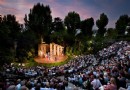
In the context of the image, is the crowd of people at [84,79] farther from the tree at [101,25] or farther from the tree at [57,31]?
the tree at [101,25]

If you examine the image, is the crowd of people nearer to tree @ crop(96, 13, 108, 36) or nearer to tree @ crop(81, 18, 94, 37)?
tree @ crop(81, 18, 94, 37)

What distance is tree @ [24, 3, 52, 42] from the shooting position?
118 m

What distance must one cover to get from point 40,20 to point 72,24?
467 inches

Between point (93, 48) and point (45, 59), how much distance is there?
70.5 ft

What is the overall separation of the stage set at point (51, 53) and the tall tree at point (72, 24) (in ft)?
16.2

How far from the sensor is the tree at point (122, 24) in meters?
123

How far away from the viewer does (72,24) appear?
12381 centimetres

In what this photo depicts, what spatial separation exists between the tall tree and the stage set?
194 inches

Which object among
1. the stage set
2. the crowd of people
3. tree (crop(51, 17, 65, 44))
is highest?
tree (crop(51, 17, 65, 44))

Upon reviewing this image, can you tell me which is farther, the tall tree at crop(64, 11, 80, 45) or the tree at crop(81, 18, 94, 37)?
the tree at crop(81, 18, 94, 37)

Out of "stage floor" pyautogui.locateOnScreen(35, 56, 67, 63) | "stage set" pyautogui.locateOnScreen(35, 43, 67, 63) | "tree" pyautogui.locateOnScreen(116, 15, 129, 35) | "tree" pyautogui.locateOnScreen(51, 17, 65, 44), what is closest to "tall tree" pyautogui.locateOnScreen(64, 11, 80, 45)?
"tree" pyautogui.locateOnScreen(51, 17, 65, 44)

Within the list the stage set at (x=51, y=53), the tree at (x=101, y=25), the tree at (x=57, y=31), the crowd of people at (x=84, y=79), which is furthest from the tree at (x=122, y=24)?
the crowd of people at (x=84, y=79)

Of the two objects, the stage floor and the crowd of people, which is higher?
the stage floor

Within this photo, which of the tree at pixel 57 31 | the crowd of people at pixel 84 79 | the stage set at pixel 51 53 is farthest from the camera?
the tree at pixel 57 31
